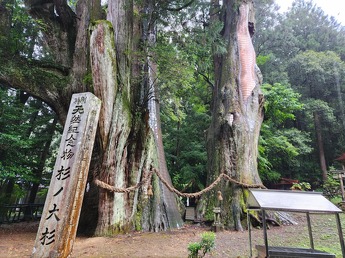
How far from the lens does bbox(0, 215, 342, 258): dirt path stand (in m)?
3.81

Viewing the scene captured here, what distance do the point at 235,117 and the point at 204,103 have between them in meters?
5.52

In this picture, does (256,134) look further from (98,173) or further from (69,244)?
(69,244)

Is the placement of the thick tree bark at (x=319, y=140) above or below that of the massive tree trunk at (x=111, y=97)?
above

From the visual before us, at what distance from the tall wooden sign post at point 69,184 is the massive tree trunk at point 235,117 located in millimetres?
4124

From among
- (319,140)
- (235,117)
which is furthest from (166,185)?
(319,140)

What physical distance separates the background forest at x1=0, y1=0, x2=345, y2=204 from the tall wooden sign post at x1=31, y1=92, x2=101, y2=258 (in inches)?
96.1

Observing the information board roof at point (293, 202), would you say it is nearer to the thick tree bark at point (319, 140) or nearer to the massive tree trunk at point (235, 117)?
the massive tree trunk at point (235, 117)

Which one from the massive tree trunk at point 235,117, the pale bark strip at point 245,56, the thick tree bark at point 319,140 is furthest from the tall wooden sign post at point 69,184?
the thick tree bark at point 319,140

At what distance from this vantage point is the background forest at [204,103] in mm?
6535

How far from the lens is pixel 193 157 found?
11.2 m

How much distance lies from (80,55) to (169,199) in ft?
14.6

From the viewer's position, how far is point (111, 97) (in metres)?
4.96

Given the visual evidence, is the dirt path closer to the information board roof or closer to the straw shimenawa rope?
the straw shimenawa rope

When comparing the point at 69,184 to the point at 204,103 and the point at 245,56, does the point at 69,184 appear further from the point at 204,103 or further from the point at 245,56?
the point at 204,103
